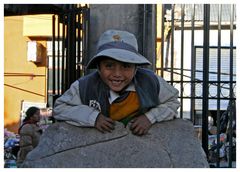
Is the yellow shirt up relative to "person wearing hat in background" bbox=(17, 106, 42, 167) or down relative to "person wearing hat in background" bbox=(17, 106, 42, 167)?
up

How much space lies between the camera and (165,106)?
6.82 ft

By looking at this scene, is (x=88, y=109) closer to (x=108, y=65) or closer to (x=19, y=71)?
(x=108, y=65)

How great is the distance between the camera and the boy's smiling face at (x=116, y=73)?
6.59 ft

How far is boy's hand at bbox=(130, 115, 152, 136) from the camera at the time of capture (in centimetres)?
199

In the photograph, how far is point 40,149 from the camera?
6.54ft

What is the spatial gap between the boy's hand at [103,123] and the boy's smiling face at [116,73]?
0.43ft

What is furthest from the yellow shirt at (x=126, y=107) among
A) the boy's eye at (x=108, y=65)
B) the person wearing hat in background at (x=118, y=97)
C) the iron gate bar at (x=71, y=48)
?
the iron gate bar at (x=71, y=48)

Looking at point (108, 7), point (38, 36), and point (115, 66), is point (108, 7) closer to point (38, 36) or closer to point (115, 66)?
point (115, 66)

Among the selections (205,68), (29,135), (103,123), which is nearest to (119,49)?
(103,123)

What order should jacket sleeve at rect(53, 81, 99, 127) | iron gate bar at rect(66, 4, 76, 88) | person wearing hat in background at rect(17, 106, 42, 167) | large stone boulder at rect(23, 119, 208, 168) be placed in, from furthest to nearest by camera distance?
person wearing hat in background at rect(17, 106, 42, 167), iron gate bar at rect(66, 4, 76, 88), jacket sleeve at rect(53, 81, 99, 127), large stone boulder at rect(23, 119, 208, 168)

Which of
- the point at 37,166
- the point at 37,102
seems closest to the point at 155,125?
the point at 37,166

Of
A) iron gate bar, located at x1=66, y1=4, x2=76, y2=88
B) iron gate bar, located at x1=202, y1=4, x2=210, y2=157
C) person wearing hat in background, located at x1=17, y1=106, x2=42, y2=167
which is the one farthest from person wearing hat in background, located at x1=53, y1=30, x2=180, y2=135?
person wearing hat in background, located at x1=17, y1=106, x2=42, y2=167

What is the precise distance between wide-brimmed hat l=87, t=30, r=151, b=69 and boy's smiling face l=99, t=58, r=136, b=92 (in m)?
0.04

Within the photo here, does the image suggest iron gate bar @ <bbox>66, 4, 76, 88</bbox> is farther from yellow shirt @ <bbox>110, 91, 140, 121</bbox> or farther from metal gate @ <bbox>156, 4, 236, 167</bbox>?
yellow shirt @ <bbox>110, 91, 140, 121</bbox>
